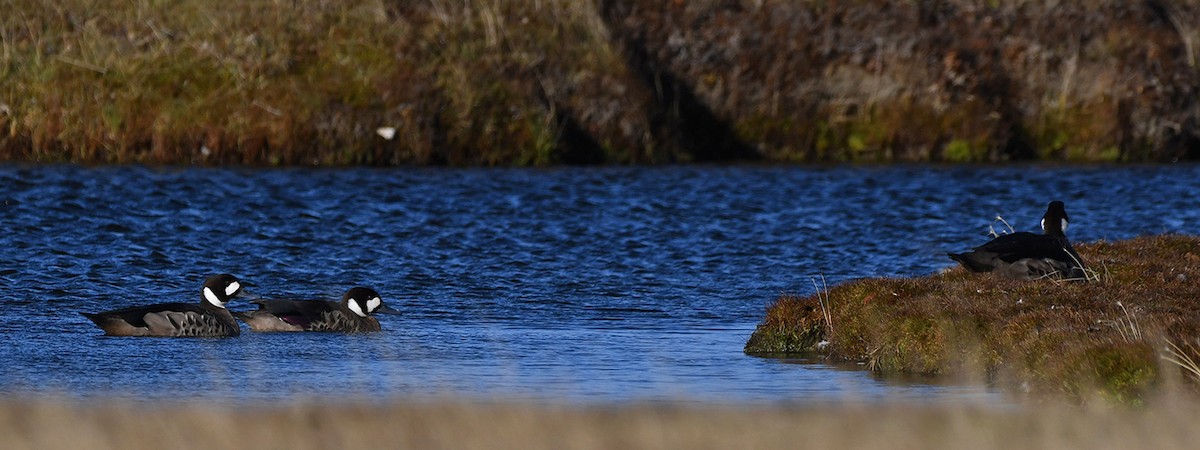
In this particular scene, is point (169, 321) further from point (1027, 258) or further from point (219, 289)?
point (1027, 258)

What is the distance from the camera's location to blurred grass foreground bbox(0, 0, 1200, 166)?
122 feet

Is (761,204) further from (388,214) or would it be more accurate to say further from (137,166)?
(137,166)

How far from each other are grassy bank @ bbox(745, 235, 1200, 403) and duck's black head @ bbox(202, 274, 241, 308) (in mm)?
5506

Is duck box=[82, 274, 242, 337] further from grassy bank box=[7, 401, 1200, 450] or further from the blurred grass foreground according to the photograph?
the blurred grass foreground

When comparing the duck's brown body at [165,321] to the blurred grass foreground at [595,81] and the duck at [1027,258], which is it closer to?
the duck at [1027,258]

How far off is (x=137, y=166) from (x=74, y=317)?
17.7m

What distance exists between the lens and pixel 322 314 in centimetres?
1798

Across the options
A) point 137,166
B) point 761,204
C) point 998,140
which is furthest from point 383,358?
point 998,140

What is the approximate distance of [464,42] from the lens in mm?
39812

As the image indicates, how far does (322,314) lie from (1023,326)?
23.8 feet

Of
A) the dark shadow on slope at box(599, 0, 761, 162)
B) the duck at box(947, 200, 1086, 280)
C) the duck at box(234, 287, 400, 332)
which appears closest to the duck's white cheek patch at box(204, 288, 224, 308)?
the duck at box(234, 287, 400, 332)

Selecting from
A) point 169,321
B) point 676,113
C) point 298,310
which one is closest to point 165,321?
point 169,321

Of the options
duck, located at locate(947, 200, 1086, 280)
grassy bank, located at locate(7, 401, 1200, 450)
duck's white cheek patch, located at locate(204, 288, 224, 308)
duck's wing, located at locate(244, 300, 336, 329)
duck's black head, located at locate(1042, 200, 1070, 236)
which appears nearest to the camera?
grassy bank, located at locate(7, 401, 1200, 450)

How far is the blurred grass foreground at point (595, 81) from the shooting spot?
122 feet
